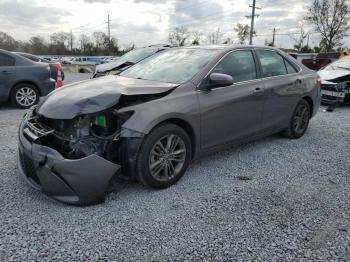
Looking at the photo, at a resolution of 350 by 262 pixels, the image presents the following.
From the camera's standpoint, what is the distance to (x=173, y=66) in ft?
13.6

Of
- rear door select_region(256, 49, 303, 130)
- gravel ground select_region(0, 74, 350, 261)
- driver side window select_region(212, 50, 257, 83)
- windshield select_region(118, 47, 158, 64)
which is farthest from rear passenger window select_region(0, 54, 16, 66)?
rear door select_region(256, 49, 303, 130)

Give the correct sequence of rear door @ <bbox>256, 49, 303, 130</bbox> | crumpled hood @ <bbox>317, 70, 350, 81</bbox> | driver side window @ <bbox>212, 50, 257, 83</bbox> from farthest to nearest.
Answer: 1. crumpled hood @ <bbox>317, 70, 350, 81</bbox>
2. rear door @ <bbox>256, 49, 303, 130</bbox>
3. driver side window @ <bbox>212, 50, 257, 83</bbox>

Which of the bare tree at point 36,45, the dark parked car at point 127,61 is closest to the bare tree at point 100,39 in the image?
the bare tree at point 36,45

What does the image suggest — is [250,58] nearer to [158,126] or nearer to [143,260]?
[158,126]

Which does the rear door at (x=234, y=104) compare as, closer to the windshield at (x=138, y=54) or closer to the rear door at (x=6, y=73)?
the windshield at (x=138, y=54)

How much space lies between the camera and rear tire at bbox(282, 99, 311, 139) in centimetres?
534

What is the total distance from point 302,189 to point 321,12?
4257cm

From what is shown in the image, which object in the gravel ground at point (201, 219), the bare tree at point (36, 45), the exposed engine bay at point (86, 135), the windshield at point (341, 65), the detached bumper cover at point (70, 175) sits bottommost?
the gravel ground at point (201, 219)

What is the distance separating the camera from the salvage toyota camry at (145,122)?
118 inches

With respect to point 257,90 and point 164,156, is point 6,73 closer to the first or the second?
point 164,156

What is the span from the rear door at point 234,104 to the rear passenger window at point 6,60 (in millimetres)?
5885

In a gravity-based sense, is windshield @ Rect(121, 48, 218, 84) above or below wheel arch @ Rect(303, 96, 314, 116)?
above

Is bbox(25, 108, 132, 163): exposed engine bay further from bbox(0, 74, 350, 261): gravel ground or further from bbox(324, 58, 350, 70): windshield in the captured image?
bbox(324, 58, 350, 70): windshield

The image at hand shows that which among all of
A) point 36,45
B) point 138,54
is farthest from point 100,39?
point 138,54
